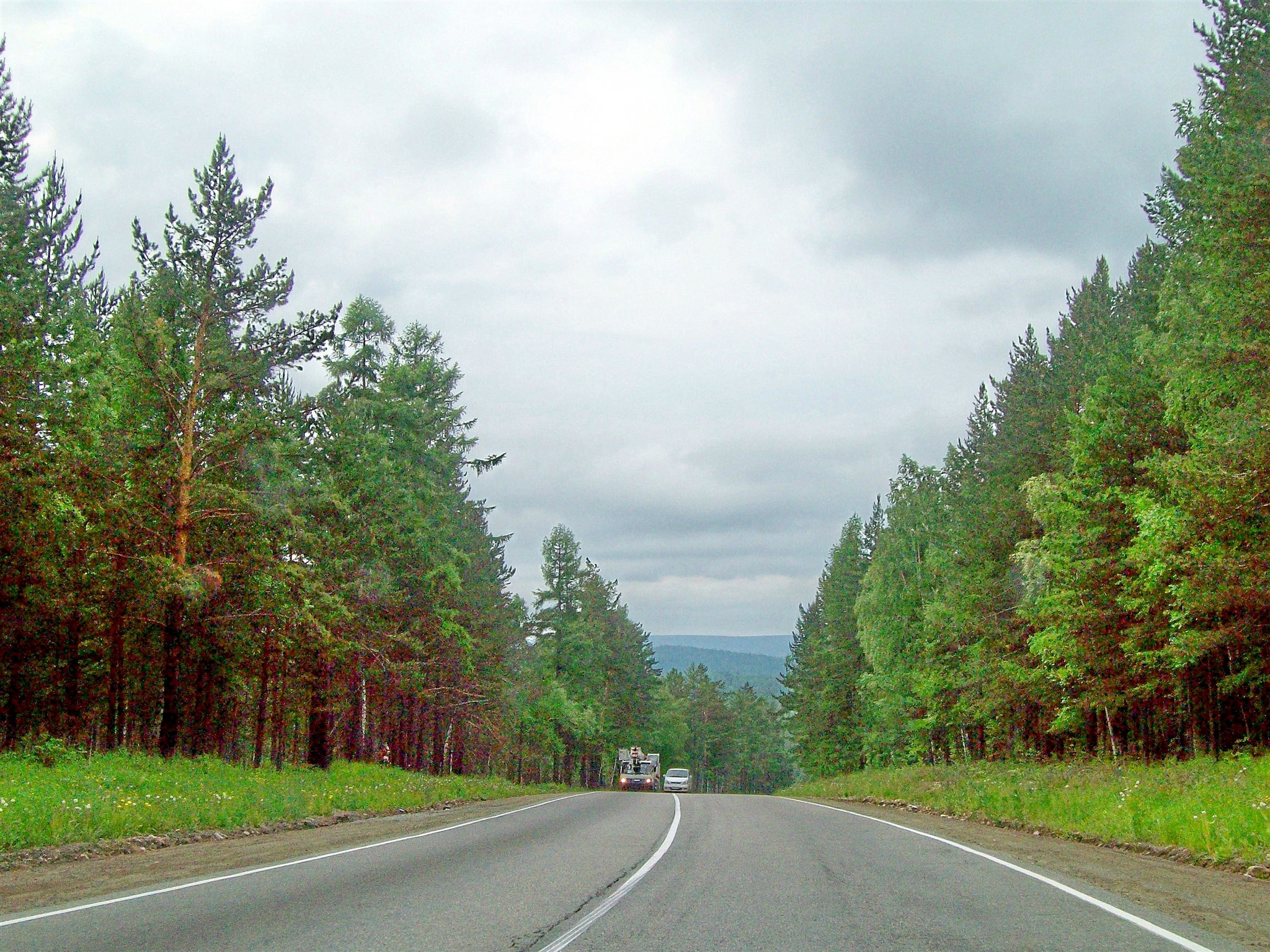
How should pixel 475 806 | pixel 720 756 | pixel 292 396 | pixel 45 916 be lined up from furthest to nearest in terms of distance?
pixel 720 756 < pixel 292 396 < pixel 475 806 < pixel 45 916

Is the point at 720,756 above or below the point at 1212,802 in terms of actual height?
below

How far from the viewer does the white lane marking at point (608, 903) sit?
22.0 ft

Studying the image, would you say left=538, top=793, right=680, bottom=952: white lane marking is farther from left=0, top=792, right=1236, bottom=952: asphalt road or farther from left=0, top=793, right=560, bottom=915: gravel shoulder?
left=0, top=793, right=560, bottom=915: gravel shoulder

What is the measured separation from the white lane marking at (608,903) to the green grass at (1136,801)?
7175mm

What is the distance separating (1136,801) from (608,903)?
11.6 meters

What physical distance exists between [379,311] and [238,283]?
8.52m

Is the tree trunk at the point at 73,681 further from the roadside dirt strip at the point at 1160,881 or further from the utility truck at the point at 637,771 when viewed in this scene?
the utility truck at the point at 637,771

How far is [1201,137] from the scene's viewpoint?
19656 millimetres

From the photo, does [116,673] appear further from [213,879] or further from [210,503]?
[213,879]

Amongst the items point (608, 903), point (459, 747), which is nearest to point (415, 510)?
point (608, 903)

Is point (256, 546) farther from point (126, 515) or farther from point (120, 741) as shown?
point (120, 741)

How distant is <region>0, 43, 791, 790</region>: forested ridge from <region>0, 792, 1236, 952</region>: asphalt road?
12288 millimetres

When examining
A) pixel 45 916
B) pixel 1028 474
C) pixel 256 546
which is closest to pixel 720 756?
pixel 1028 474

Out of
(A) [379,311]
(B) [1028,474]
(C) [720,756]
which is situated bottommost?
(C) [720,756]
